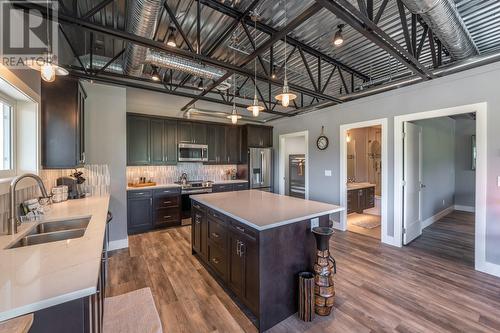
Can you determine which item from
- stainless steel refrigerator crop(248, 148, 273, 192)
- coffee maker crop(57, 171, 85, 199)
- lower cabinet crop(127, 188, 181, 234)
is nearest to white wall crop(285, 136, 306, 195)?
stainless steel refrigerator crop(248, 148, 273, 192)

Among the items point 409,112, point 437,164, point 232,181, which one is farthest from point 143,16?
point 437,164

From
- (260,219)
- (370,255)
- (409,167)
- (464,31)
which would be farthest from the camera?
(409,167)

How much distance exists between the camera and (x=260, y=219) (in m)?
1.98

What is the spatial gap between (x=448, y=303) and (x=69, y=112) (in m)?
4.97

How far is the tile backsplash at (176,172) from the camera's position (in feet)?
16.4

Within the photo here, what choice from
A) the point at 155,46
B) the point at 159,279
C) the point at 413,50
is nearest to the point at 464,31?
the point at 413,50

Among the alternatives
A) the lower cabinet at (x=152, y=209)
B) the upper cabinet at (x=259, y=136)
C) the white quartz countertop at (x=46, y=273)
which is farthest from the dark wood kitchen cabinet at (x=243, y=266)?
the upper cabinet at (x=259, y=136)

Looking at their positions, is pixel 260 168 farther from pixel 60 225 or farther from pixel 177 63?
pixel 60 225

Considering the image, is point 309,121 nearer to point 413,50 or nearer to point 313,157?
point 313,157

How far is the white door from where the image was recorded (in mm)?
3748

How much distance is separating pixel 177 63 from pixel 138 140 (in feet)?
7.95

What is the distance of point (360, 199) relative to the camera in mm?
5812

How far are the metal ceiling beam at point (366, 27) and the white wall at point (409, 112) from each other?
2.40 feet
